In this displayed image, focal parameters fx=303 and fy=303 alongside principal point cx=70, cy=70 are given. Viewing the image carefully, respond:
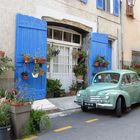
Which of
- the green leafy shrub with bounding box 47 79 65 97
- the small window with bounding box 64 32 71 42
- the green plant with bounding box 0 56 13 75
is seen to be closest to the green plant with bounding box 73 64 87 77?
the small window with bounding box 64 32 71 42

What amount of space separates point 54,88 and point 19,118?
6.15m

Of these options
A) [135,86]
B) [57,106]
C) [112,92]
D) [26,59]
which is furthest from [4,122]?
[135,86]

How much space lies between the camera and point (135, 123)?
8.77 m

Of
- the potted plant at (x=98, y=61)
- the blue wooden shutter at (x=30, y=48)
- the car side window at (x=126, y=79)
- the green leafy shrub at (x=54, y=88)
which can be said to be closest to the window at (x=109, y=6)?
the potted plant at (x=98, y=61)

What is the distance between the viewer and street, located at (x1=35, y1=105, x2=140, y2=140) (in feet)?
23.6

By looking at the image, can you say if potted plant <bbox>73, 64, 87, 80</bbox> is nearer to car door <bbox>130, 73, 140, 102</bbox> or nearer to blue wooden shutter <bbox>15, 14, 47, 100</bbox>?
blue wooden shutter <bbox>15, 14, 47, 100</bbox>

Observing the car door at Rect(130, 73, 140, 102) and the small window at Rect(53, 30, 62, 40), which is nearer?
the car door at Rect(130, 73, 140, 102)

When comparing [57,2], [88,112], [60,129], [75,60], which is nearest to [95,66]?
[75,60]

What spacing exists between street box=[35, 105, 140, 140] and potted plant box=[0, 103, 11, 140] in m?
0.76

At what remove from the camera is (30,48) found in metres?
11.6

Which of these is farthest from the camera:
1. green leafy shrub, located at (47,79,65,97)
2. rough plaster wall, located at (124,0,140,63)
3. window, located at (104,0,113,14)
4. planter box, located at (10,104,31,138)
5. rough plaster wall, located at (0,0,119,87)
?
rough plaster wall, located at (124,0,140,63)

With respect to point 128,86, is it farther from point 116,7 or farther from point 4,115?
point 116,7

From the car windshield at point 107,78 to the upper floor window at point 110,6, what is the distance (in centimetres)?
614

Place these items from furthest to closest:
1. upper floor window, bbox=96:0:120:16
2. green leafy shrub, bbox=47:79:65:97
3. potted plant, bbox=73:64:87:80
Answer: upper floor window, bbox=96:0:120:16
potted plant, bbox=73:64:87:80
green leafy shrub, bbox=47:79:65:97
